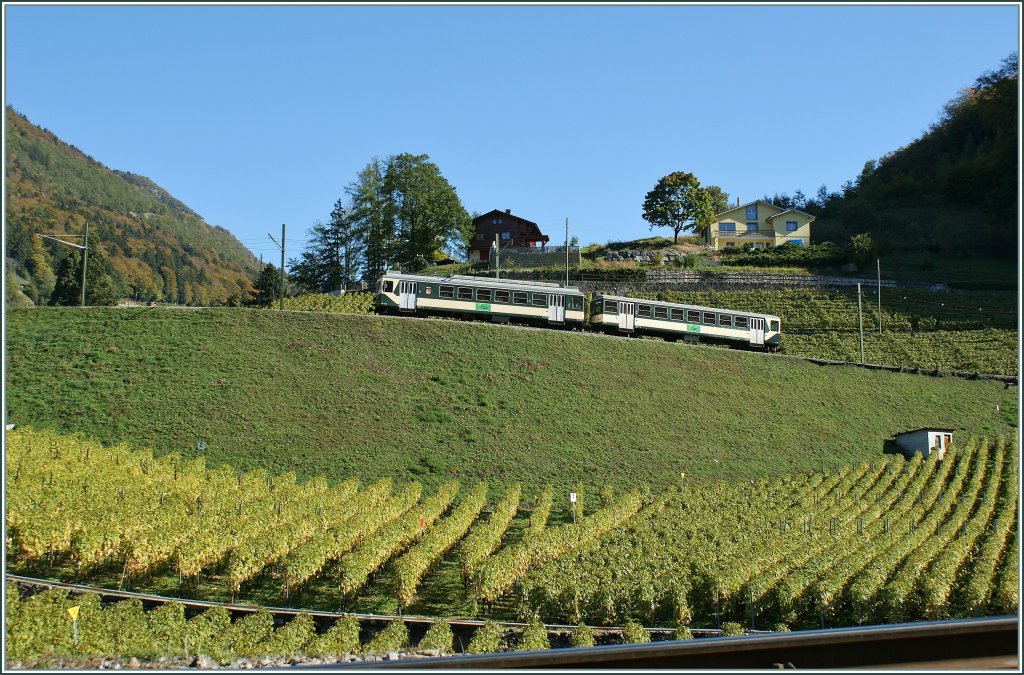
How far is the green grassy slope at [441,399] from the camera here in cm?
3139

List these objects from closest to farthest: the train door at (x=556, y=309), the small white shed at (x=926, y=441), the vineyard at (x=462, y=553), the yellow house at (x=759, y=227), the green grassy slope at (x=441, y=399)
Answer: the vineyard at (x=462, y=553) → the green grassy slope at (x=441, y=399) → the small white shed at (x=926, y=441) → the train door at (x=556, y=309) → the yellow house at (x=759, y=227)

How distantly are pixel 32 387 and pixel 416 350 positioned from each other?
654 inches

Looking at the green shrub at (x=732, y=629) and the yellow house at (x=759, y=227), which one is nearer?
the green shrub at (x=732, y=629)

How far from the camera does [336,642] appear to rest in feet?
47.1

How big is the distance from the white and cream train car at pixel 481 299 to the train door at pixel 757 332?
11.8 meters

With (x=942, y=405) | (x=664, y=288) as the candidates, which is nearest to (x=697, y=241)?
(x=664, y=288)

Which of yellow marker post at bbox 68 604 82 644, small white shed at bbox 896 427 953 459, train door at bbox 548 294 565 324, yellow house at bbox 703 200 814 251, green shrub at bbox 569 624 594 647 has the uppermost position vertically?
yellow house at bbox 703 200 814 251

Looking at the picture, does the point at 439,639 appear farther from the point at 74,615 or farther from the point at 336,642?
the point at 74,615

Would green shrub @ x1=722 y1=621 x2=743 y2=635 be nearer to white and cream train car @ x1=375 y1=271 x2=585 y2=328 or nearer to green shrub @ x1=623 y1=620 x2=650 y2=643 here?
green shrub @ x1=623 y1=620 x2=650 y2=643

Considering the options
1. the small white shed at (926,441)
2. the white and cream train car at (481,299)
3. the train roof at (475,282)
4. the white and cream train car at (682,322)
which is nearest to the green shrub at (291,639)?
the white and cream train car at (481,299)

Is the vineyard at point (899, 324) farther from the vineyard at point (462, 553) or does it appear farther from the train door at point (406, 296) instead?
the vineyard at point (462, 553)

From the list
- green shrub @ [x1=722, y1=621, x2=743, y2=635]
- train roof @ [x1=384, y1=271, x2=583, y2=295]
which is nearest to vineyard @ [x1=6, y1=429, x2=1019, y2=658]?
green shrub @ [x1=722, y1=621, x2=743, y2=635]

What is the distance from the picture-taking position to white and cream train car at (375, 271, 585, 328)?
4588cm

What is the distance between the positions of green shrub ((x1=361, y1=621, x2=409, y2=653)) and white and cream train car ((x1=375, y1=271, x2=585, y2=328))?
31.8 meters
